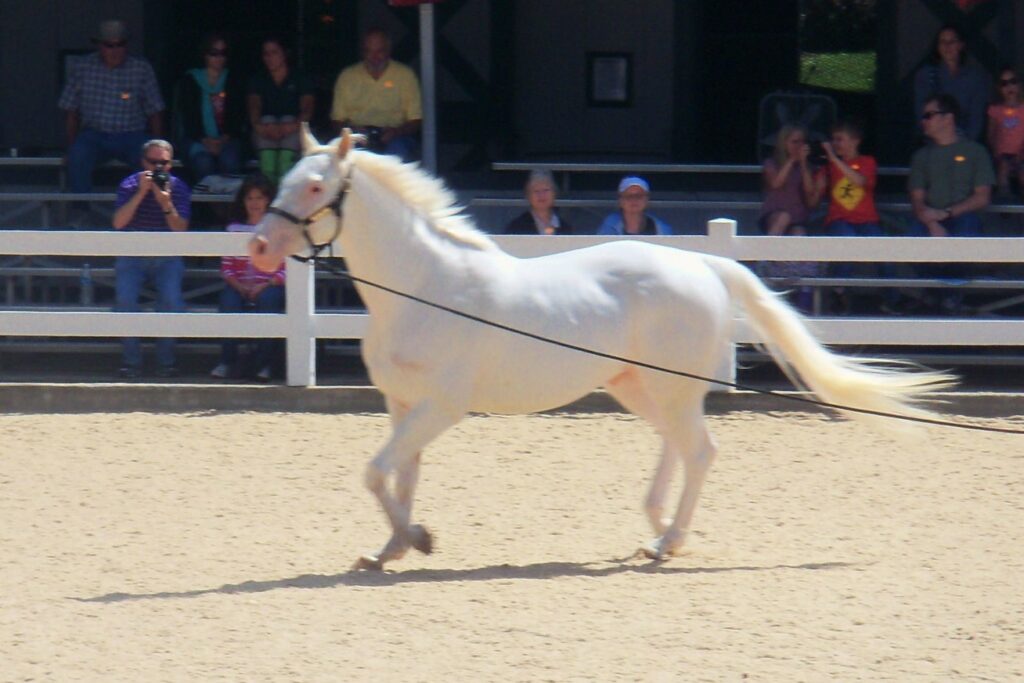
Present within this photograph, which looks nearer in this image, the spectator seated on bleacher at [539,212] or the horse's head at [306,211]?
the horse's head at [306,211]

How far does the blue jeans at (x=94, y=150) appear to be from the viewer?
36.8 ft

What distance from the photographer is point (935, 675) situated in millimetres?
4777

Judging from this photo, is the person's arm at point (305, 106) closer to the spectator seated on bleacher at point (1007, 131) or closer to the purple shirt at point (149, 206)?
the purple shirt at point (149, 206)

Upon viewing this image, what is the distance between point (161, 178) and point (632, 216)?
9.66ft

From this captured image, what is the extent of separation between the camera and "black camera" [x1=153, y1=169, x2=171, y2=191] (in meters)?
9.62

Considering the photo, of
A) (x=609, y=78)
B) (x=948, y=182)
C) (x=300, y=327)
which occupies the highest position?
(x=609, y=78)

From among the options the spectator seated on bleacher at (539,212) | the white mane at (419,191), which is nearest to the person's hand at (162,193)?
the spectator seated on bleacher at (539,212)

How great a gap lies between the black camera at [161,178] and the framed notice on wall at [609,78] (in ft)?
16.0

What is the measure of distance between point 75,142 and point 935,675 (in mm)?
8274

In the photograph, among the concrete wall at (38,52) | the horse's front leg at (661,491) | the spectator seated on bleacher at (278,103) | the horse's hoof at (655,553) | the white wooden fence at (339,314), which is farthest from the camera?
the concrete wall at (38,52)

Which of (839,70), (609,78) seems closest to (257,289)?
(609,78)

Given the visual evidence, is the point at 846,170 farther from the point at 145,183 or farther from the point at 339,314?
the point at 145,183

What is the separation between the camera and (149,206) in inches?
384

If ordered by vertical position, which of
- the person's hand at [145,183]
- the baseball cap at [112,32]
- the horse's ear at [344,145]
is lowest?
the person's hand at [145,183]
